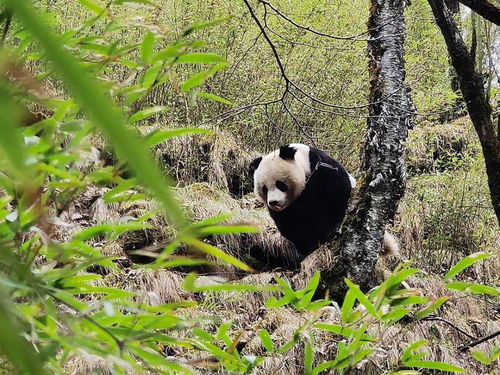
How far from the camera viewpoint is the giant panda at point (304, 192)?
503 cm

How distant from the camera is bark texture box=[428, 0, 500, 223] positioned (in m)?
1.59

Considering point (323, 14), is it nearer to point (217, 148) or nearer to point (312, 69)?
point (312, 69)

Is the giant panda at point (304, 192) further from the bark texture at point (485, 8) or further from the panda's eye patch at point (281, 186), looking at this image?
the bark texture at point (485, 8)

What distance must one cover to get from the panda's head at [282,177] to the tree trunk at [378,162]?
0.70m

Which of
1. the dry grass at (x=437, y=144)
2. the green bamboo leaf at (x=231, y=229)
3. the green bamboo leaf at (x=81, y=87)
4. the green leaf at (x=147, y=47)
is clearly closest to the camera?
the green bamboo leaf at (x=81, y=87)

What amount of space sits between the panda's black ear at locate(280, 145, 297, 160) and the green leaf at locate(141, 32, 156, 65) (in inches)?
157

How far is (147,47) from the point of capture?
992mm

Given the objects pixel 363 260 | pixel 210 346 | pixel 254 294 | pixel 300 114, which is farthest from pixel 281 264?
pixel 210 346

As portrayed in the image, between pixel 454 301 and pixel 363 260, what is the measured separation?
131 centimetres

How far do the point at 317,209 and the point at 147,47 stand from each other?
4261 mm

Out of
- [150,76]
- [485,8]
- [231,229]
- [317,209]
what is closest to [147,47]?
[150,76]

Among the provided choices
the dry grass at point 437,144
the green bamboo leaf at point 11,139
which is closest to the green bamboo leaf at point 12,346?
the green bamboo leaf at point 11,139

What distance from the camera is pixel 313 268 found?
4797 mm

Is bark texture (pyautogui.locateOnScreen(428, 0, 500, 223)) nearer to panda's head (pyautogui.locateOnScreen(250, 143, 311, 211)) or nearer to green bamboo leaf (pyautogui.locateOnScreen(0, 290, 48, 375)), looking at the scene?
green bamboo leaf (pyautogui.locateOnScreen(0, 290, 48, 375))
